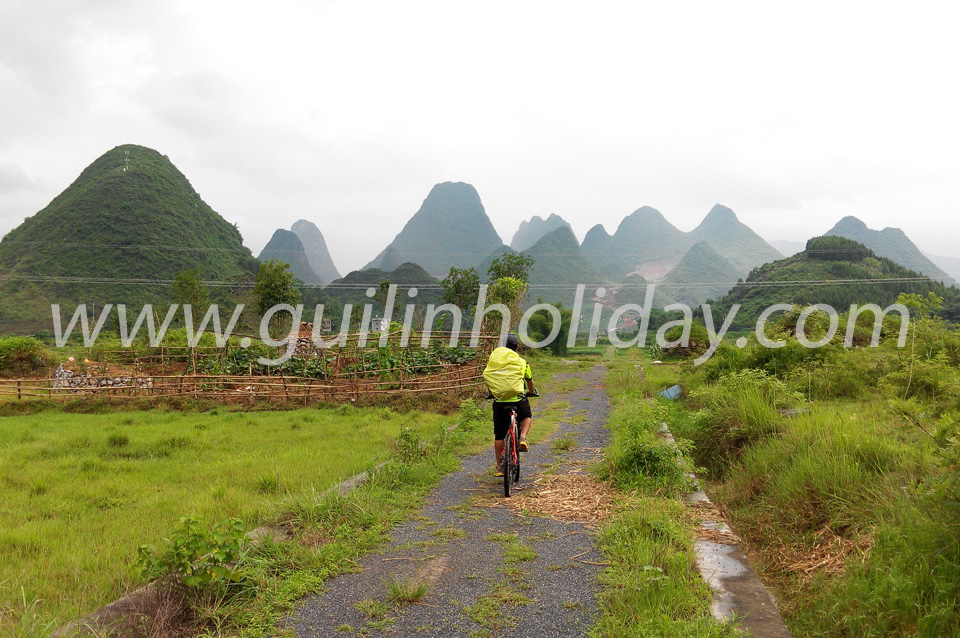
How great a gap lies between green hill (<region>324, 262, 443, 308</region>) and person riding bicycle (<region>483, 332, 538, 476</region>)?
54301 millimetres

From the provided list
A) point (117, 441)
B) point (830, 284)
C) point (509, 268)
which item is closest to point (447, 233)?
point (830, 284)

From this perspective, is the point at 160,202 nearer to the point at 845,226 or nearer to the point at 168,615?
the point at 168,615

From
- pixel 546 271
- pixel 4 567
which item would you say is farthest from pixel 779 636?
pixel 546 271

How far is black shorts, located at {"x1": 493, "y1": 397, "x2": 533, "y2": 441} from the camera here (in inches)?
217

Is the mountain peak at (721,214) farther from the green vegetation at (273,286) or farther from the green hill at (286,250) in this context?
the green vegetation at (273,286)

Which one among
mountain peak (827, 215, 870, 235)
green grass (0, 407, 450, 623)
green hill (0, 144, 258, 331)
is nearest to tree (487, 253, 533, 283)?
green grass (0, 407, 450, 623)

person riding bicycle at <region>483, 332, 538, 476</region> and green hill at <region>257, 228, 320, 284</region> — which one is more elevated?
green hill at <region>257, 228, 320, 284</region>

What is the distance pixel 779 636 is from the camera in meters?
2.73

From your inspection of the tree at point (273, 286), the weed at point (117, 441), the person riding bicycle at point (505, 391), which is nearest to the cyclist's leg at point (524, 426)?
the person riding bicycle at point (505, 391)

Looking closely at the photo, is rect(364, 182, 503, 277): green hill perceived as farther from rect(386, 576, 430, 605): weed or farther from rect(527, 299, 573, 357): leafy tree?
rect(386, 576, 430, 605): weed

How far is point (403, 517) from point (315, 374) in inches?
398

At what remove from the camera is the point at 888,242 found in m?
130

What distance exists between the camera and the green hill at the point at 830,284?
4509 centimetres

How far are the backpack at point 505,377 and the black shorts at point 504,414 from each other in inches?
2.5
